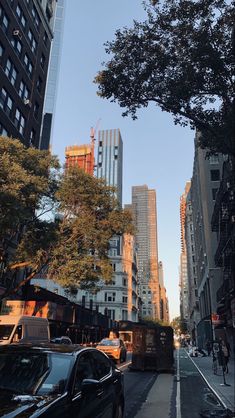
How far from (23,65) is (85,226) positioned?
2096 centimetres

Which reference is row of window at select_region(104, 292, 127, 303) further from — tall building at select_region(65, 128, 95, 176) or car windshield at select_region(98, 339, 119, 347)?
car windshield at select_region(98, 339, 119, 347)

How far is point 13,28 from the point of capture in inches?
1340

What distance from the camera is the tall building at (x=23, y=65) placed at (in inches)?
1267

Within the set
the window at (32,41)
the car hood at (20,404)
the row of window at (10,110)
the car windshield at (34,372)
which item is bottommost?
the car hood at (20,404)

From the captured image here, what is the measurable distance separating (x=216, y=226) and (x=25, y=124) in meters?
22.5

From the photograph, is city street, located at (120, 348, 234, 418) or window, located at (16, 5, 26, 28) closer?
city street, located at (120, 348, 234, 418)

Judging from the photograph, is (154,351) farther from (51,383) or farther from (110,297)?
(110,297)

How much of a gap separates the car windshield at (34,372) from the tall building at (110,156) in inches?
5516

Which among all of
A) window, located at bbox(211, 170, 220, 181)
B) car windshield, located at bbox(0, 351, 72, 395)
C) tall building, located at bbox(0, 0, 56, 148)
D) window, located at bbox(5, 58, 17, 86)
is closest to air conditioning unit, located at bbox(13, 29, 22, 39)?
tall building, located at bbox(0, 0, 56, 148)

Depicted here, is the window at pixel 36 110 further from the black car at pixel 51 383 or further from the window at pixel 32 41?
the black car at pixel 51 383

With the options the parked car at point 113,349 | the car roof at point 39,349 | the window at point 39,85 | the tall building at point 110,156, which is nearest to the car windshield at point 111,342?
the parked car at point 113,349

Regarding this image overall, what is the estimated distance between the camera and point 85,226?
2262cm

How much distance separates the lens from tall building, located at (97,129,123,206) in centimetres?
15162

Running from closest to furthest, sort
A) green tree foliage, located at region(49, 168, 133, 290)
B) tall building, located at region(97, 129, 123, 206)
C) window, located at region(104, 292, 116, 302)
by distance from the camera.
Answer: green tree foliage, located at region(49, 168, 133, 290) < window, located at region(104, 292, 116, 302) < tall building, located at region(97, 129, 123, 206)
